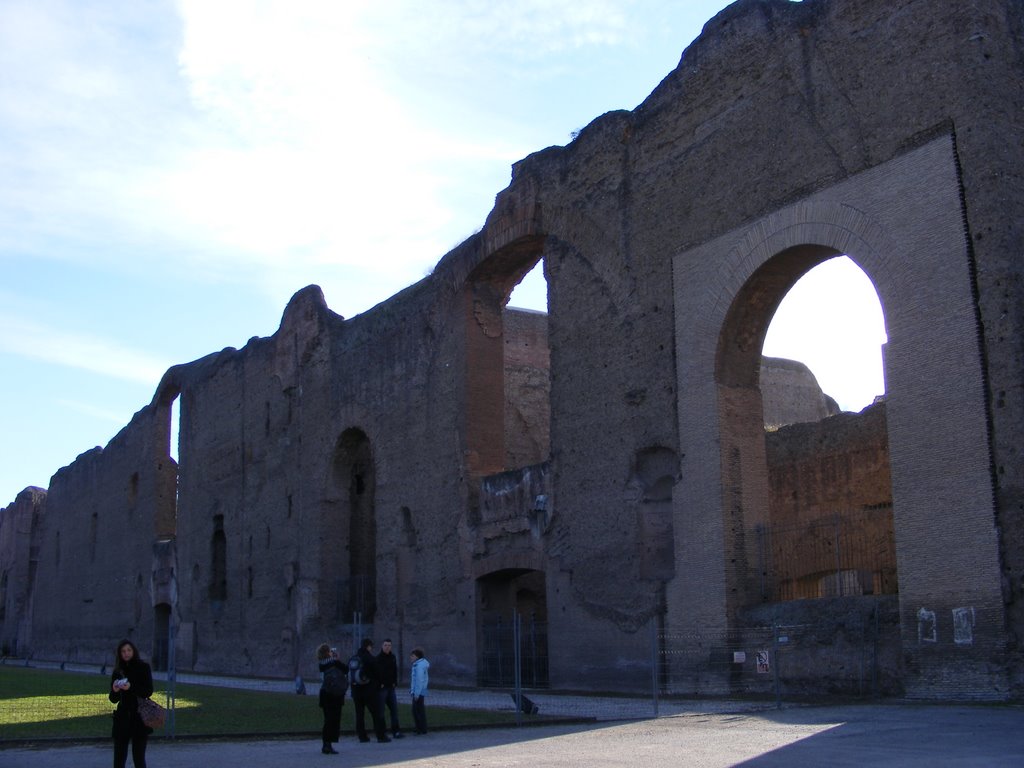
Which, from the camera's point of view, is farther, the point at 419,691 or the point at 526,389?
the point at 526,389

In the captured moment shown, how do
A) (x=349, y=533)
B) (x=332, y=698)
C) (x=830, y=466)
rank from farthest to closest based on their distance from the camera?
(x=349, y=533), (x=830, y=466), (x=332, y=698)

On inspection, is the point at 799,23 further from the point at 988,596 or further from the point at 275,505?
the point at 275,505

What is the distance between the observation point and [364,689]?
9852 mm

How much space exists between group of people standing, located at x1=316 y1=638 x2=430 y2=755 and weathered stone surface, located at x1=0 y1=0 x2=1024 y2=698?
A: 15.4 feet

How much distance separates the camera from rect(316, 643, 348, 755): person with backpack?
29.2ft

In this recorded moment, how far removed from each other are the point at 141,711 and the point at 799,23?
411 inches

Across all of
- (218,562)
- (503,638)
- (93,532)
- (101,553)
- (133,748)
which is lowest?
(133,748)

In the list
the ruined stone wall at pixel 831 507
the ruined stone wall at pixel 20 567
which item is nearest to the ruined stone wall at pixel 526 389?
Result: the ruined stone wall at pixel 831 507

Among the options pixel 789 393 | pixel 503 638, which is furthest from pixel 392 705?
pixel 789 393

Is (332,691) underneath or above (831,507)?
underneath

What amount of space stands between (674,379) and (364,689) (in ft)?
21.6

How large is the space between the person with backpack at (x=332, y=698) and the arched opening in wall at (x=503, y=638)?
24.0 feet

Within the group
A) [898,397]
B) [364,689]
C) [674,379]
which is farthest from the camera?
[674,379]

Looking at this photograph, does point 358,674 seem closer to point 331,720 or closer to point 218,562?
point 331,720
